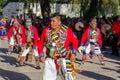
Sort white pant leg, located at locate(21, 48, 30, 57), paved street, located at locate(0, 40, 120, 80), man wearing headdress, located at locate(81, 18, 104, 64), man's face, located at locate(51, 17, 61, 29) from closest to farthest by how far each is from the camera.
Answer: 1. man's face, located at locate(51, 17, 61, 29)
2. paved street, located at locate(0, 40, 120, 80)
3. white pant leg, located at locate(21, 48, 30, 57)
4. man wearing headdress, located at locate(81, 18, 104, 64)

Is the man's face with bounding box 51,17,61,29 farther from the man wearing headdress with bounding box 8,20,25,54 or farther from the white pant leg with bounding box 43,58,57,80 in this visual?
the man wearing headdress with bounding box 8,20,25,54

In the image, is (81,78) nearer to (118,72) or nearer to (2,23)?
(118,72)

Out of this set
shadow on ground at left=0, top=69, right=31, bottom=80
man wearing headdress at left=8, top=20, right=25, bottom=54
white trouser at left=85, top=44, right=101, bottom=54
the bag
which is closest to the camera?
shadow on ground at left=0, top=69, right=31, bottom=80

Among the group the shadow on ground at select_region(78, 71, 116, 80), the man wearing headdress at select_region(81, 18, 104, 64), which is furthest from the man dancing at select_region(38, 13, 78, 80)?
the man wearing headdress at select_region(81, 18, 104, 64)

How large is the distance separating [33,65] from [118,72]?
286 centimetres

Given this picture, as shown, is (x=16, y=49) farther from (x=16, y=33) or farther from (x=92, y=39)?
(x=92, y=39)

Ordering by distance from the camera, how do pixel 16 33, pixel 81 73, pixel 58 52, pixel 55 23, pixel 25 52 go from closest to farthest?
pixel 55 23 < pixel 58 52 < pixel 81 73 < pixel 25 52 < pixel 16 33

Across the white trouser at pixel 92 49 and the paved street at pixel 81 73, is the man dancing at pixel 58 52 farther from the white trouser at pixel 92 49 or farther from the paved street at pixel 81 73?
the white trouser at pixel 92 49

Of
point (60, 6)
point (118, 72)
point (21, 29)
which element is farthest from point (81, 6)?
point (118, 72)

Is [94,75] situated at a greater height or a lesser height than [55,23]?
lesser

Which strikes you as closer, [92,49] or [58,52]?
[58,52]

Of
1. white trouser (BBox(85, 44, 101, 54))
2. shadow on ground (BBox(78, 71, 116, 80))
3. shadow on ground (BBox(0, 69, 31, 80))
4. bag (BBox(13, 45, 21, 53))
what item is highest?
white trouser (BBox(85, 44, 101, 54))

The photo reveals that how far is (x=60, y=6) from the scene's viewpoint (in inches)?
1471

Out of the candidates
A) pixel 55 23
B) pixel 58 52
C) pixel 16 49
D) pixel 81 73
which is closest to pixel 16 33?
pixel 16 49
